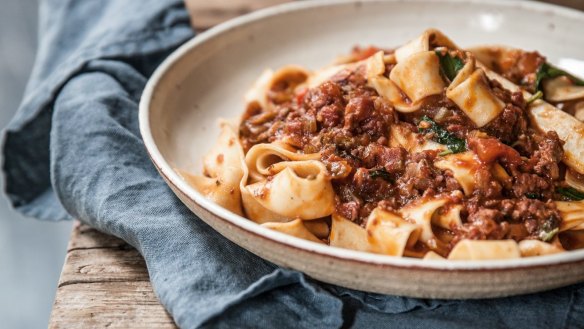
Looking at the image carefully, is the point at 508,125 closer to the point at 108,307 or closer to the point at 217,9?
the point at 108,307

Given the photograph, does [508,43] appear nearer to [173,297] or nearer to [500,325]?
[500,325]

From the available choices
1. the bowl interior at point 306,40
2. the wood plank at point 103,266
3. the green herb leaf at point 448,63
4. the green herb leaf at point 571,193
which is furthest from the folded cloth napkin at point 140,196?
the green herb leaf at point 448,63

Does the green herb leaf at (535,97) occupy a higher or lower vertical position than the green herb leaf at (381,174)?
higher

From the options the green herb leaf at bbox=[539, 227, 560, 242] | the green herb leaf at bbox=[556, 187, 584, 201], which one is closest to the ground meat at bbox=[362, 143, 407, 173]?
the green herb leaf at bbox=[539, 227, 560, 242]

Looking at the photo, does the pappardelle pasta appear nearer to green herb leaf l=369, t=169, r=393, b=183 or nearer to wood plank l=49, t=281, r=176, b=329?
green herb leaf l=369, t=169, r=393, b=183

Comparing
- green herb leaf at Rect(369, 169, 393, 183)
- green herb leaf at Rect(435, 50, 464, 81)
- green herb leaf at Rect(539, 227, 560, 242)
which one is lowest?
green herb leaf at Rect(539, 227, 560, 242)

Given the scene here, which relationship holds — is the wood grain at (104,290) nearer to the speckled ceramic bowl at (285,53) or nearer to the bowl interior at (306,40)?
the speckled ceramic bowl at (285,53)

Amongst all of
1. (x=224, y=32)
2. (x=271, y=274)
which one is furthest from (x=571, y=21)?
(x=271, y=274)
